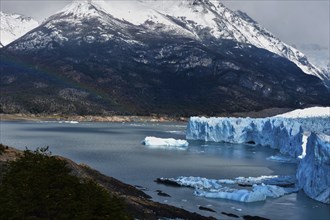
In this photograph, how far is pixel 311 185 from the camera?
4556 cm

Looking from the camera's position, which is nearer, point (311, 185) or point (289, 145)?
point (311, 185)

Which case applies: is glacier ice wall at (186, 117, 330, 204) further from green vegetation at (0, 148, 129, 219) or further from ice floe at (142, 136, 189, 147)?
green vegetation at (0, 148, 129, 219)

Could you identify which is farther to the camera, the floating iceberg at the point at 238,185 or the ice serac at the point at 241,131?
the ice serac at the point at 241,131

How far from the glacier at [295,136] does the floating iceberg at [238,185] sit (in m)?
2.55

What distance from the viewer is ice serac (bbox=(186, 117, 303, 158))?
92.2m

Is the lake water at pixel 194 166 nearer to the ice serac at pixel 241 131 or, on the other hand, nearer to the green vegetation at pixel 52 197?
the ice serac at pixel 241 131

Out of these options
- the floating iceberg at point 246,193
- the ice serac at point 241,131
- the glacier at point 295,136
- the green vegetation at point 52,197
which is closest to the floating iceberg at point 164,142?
the ice serac at point 241,131

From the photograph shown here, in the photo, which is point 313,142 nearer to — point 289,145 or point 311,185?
point 311,185

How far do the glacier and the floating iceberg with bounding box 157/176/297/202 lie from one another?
2.55 metres

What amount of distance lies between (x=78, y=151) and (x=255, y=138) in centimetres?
4197

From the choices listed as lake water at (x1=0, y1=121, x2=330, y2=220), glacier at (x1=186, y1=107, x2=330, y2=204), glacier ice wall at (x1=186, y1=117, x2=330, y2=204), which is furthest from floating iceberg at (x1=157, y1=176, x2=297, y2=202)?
glacier ice wall at (x1=186, y1=117, x2=330, y2=204)

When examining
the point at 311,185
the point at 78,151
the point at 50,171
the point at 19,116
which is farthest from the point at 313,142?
the point at 19,116

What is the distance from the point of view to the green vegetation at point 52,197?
1656 cm

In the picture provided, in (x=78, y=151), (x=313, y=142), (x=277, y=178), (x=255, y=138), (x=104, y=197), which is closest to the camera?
(x=104, y=197)
